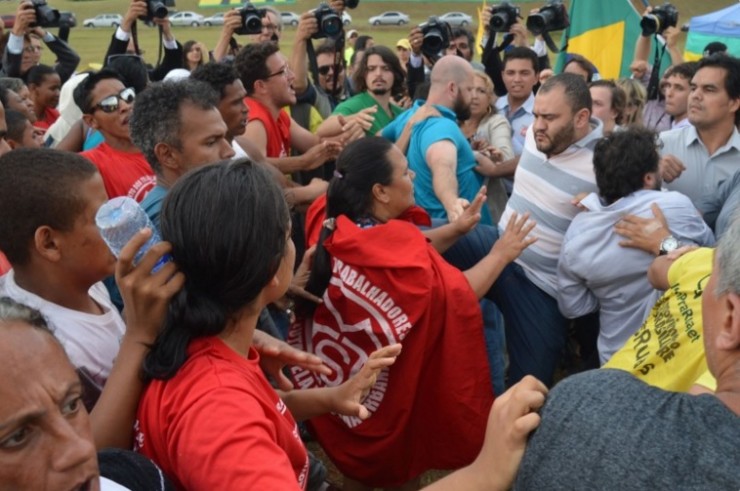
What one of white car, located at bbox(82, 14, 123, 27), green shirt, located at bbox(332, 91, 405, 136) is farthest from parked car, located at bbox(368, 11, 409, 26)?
green shirt, located at bbox(332, 91, 405, 136)

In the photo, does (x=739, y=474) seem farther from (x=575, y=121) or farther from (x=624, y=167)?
(x=575, y=121)

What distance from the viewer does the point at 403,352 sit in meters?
2.96

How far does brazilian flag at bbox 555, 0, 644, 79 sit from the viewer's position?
729cm

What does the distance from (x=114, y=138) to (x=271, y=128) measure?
1009 millimetres

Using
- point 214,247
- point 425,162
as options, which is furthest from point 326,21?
point 214,247

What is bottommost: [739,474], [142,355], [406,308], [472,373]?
[472,373]

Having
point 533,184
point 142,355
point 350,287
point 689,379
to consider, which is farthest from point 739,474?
point 533,184

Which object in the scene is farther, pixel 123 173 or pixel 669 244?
pixel 123 173

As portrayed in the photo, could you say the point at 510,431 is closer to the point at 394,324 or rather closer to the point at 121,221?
the point at 121,221

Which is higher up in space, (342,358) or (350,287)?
(350,287)

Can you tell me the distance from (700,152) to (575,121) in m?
0.83

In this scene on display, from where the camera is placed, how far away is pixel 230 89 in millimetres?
3781

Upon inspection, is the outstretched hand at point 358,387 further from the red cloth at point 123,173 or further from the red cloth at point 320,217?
the red cloth at point 123,173

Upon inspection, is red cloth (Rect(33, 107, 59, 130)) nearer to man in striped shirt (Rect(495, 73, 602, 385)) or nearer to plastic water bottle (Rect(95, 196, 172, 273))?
man in striped shirt (Rect(495, 73, 602, 385))
